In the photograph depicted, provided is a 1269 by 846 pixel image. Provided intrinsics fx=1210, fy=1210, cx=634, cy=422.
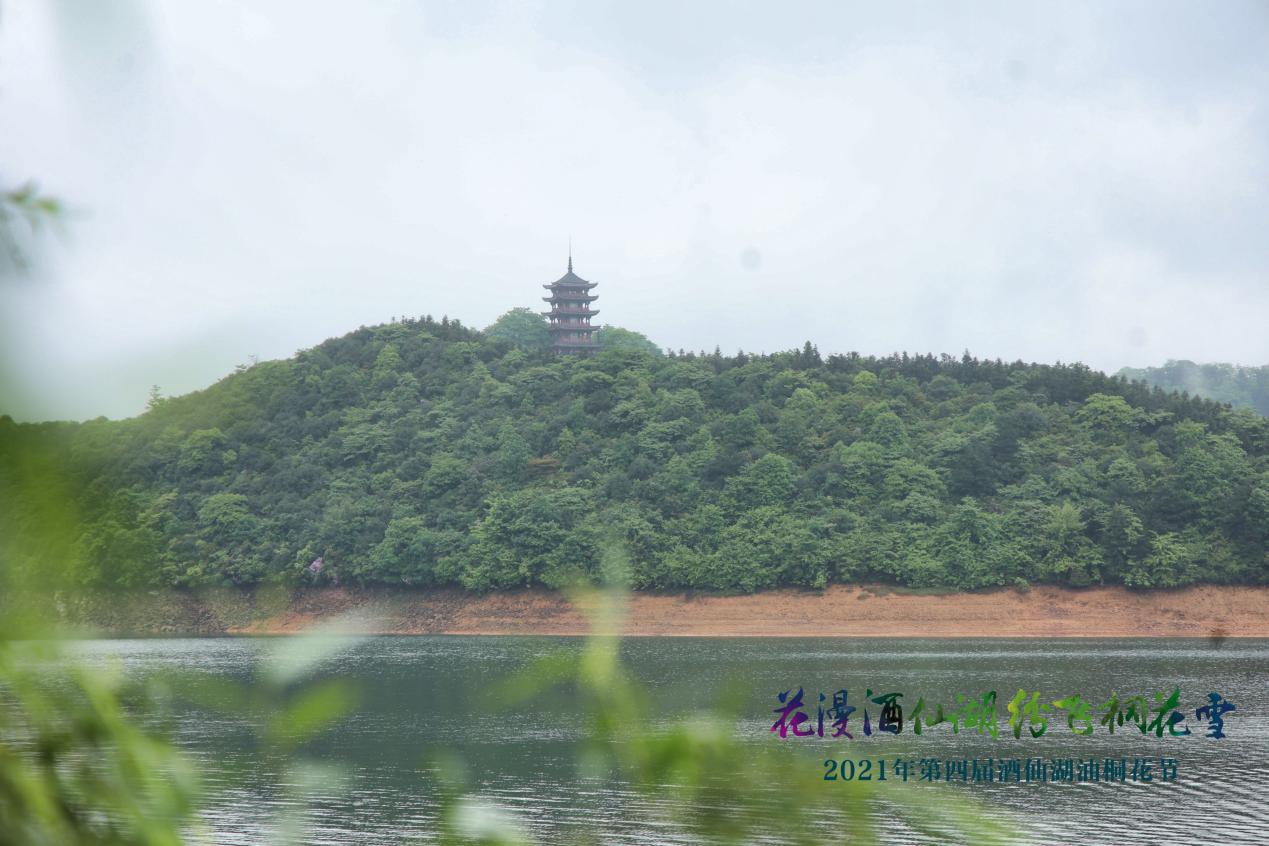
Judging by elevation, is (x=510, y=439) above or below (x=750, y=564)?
above

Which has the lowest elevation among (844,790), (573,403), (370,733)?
(370,733)

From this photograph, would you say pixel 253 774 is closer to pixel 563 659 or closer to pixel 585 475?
pixel 563 659

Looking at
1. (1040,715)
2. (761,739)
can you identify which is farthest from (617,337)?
(761,739)

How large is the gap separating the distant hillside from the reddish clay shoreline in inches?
2234

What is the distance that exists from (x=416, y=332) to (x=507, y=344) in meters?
4.21

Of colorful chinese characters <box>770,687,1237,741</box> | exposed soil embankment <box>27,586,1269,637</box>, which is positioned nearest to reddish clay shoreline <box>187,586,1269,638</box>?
exposed soil embankment <box>27,586,1269,637</box>

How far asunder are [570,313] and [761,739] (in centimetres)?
5905

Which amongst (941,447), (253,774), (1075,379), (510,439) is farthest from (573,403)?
(253,774)

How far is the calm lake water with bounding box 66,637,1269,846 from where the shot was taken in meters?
13.7

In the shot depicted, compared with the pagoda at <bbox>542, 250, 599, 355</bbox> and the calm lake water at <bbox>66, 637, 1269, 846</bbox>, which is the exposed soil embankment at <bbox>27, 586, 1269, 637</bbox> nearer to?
the calm lake water at <bbox>66, 637, 1269, 846</bbox>

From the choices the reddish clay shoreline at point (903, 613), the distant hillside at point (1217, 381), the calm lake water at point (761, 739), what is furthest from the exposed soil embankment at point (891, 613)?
the distant hillside at point (1217, 381)

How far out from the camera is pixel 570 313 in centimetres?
6469

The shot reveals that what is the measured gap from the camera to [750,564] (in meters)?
40.3

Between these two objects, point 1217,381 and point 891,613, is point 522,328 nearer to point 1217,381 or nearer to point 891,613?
point 891,613
